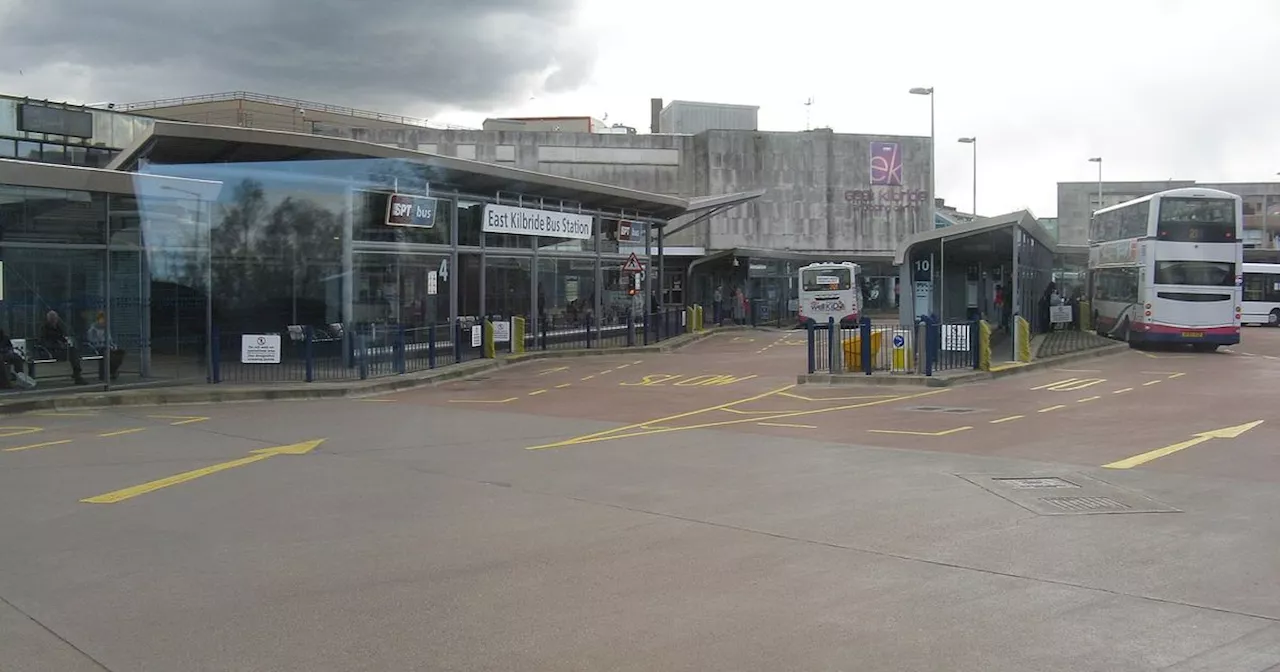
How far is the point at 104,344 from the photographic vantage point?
1983 cm

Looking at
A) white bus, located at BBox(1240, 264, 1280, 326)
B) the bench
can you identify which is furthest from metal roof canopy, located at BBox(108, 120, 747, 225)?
white bus, located at BBox(1240, 264, 1280, 326)

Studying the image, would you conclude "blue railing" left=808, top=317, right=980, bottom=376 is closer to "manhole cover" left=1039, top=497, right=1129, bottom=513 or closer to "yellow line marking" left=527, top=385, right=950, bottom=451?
"yellow line marking" left=527, top=385, right=950, bottom=451

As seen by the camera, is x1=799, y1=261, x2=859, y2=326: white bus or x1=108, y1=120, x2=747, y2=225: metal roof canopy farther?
x1=799, y1=261, x2=859, y2=326: white bus

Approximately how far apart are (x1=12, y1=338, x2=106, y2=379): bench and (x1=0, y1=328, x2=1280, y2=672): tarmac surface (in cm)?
365

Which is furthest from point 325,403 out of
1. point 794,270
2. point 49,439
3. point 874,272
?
point 874,272

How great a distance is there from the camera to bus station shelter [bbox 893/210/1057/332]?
2517cm

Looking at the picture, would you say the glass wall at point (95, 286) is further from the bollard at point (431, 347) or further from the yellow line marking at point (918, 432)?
the yellow line marking at point (918, 432)

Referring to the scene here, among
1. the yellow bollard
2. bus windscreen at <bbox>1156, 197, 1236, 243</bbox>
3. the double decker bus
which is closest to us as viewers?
the yellow bollard

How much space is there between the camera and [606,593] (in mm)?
6488

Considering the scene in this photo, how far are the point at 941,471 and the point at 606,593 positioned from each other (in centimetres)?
563

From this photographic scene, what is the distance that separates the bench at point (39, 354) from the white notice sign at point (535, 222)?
11.4 metres

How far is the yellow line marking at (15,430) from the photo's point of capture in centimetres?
1505

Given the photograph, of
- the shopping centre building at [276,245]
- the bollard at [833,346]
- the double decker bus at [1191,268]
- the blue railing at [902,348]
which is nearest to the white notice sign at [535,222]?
the shopping centre building at [276,245]

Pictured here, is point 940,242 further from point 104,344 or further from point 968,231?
point 104,344
